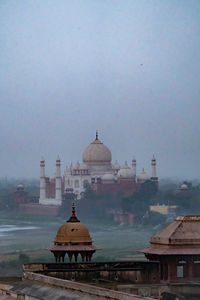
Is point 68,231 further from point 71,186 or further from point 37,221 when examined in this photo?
point 71,186

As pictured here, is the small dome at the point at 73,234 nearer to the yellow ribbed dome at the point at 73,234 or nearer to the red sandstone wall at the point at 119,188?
the yellow ribbed dome at the point at 73,234

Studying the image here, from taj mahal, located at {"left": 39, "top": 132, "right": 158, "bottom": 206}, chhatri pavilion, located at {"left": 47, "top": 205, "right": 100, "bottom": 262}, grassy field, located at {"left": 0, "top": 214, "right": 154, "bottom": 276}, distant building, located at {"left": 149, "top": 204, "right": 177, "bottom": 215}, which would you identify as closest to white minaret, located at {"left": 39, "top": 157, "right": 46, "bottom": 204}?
taj mahal, located at {"left": 39, "top": 132, "right": 158, "bottom": 206}

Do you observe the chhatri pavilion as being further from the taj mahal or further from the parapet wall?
the taj mahal

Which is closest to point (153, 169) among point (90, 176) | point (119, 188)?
point (119, 188)

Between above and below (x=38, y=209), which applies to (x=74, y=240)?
below

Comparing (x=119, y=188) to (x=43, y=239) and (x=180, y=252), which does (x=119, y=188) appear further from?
(x=180, y=252)

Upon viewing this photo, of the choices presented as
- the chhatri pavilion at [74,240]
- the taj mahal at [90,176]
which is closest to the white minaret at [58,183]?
the taj mahal at [90,176]

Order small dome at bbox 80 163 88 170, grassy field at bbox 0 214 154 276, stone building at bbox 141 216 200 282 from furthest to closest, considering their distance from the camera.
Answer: small dome at bbox 80 163 88 170 < grassy field at bbox 0 214 154 276 < stone building at bbox 141 216 200 282

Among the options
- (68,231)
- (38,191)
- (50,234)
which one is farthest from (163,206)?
(68,231)
